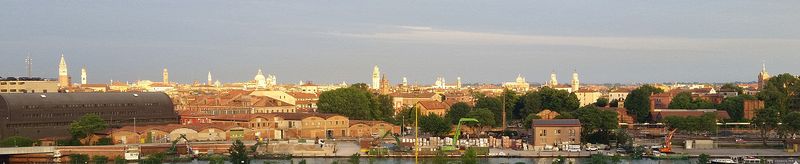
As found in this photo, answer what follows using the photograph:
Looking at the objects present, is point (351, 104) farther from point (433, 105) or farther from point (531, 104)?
point (433, 105)

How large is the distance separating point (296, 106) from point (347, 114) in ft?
32.0

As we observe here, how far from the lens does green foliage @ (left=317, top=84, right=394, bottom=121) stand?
49.2 meters

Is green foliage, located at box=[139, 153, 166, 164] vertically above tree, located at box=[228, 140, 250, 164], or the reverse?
tree, located at box=[228, 140, 250, 164]

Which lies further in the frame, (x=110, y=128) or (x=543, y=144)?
(x=110, y=128)

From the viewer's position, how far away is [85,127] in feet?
115

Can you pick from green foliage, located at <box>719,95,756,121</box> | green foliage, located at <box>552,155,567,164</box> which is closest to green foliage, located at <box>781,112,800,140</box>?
green foliage, located at <box>552,155,567,164</box>

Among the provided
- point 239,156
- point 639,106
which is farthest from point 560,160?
point 639,106

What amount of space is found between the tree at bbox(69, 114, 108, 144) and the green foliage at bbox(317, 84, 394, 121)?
1506 cm

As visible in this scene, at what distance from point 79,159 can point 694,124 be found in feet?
74.0

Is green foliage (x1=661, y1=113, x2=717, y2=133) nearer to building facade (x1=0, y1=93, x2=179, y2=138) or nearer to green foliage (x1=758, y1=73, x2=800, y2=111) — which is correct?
green foliage (x1=758, y1=73, x2=800, y2=111)

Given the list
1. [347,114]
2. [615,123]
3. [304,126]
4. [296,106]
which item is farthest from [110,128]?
[296,106]

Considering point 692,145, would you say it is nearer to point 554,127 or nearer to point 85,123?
point 554,127

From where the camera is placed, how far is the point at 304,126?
41344 mm

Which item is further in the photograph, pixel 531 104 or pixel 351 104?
pixel 531 104
